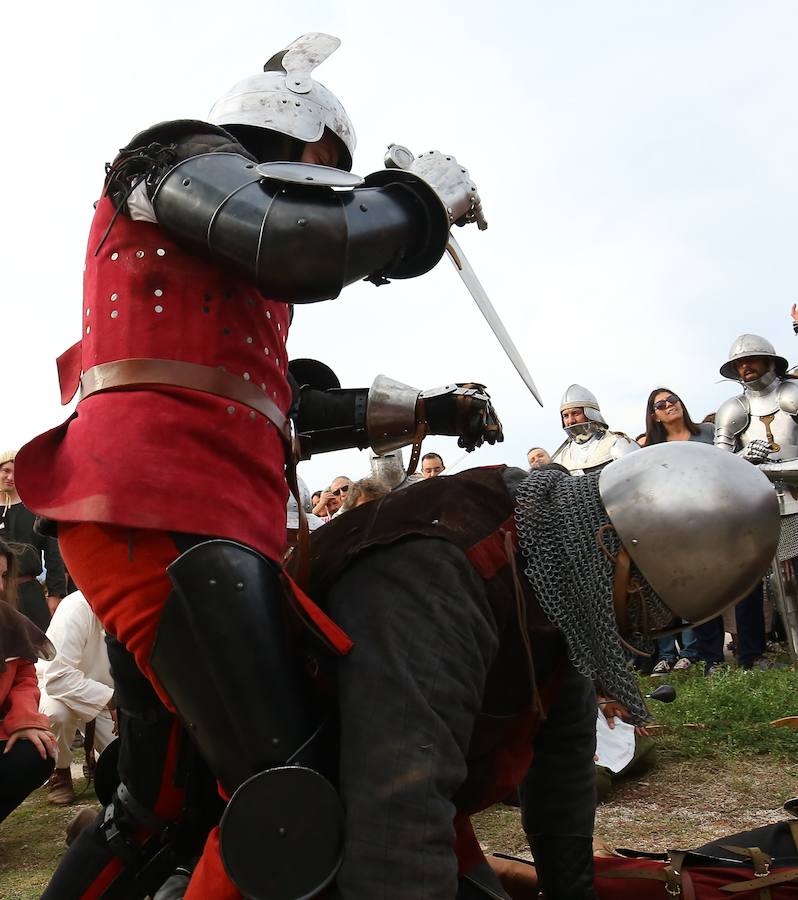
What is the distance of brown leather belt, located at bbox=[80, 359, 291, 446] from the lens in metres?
A: 1.98

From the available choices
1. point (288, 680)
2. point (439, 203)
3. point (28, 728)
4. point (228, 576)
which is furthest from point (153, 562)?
point (28, 728)

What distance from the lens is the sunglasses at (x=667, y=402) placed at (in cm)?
716

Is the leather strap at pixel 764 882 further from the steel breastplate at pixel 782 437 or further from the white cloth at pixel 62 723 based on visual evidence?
the steel breastplate at pixel 782 437

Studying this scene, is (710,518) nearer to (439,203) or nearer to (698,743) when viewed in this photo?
(439,203)

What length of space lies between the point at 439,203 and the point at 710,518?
84cm

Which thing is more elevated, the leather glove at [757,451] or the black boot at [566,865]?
the leather glove at [757,451]

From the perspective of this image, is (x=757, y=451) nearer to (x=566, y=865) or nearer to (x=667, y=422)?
(x=667, y=422)

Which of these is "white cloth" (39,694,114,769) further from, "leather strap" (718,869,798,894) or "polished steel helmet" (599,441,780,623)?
"polished steel helmet" (599,441,780,623)

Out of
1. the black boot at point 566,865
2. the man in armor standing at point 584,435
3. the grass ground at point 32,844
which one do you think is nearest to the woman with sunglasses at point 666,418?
the man in armor standing at point 584,435

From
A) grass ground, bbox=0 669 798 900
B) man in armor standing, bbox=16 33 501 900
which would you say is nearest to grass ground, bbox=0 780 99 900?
grass ground, bbox=0 669 798 900

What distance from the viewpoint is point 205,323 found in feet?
6.64

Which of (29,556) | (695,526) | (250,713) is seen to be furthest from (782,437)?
(250,713)

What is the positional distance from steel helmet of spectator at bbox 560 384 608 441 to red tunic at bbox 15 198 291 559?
7260 mm

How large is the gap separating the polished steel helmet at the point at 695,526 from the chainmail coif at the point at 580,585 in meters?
0.05
